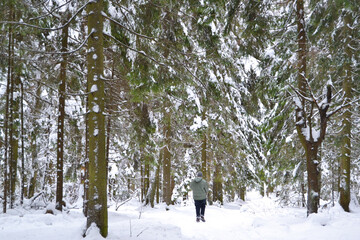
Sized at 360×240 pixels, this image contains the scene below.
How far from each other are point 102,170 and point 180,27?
18.8 feet

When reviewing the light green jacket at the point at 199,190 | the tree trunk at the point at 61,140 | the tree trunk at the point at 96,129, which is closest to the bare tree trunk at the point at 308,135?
the light green jacket at the point at 199,190

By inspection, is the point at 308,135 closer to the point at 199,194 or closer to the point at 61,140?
the point at 199,194

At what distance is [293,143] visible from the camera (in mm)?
11516

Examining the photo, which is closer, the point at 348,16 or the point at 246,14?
the point at 246,14

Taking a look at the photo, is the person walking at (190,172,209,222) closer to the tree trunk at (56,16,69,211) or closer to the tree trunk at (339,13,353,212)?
the tree trunk at (56,16,69,211)

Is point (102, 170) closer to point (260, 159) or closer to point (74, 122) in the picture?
point (74, 122)

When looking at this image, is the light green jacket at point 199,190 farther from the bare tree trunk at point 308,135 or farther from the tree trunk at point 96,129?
the tree trunk at point 96,129

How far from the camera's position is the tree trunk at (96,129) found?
18.4 feet

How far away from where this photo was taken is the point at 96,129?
5.81 meters

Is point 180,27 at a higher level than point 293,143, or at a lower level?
A: higher

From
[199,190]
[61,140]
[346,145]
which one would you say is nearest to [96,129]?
[61,140]

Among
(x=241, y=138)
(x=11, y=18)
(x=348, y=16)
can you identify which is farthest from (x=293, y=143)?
(x=11, y=18)

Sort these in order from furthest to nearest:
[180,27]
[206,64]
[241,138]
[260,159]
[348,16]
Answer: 1. [260,159]
2. [241,138]
3. [348,16]
4. [180,27]
5. [206,64]

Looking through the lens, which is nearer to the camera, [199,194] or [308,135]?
[308,135]
